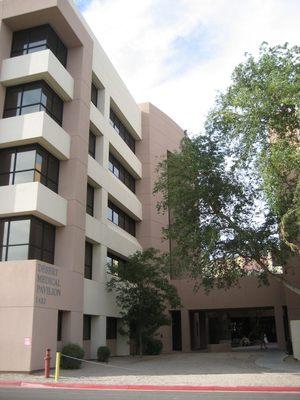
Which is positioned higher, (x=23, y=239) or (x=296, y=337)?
(x=23, y=239)

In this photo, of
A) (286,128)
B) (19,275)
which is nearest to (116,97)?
(286,128)

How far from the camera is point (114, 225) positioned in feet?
110

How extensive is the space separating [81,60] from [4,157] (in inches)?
316

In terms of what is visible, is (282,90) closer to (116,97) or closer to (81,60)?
(81,60)

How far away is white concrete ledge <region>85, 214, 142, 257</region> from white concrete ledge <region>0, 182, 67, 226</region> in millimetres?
4889

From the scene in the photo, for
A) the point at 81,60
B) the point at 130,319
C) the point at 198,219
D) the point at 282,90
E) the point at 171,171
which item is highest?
the point at 81,60

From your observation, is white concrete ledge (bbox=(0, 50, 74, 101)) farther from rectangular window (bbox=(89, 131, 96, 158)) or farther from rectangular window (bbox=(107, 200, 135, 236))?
rectangular window (bbox=(107, 200, 135, 236))

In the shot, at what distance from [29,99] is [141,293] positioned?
1355cm

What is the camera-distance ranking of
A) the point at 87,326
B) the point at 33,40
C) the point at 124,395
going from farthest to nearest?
the point at 87,326, the point at 33,40, the point at 124,395

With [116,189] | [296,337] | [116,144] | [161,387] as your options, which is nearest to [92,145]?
[116,144]

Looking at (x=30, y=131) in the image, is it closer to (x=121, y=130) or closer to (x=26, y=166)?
(x=26, y=166)

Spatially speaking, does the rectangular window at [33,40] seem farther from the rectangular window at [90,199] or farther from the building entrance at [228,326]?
the building entrance at [228,326]

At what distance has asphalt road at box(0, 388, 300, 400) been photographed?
1191cm

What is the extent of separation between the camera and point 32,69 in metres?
24.7
